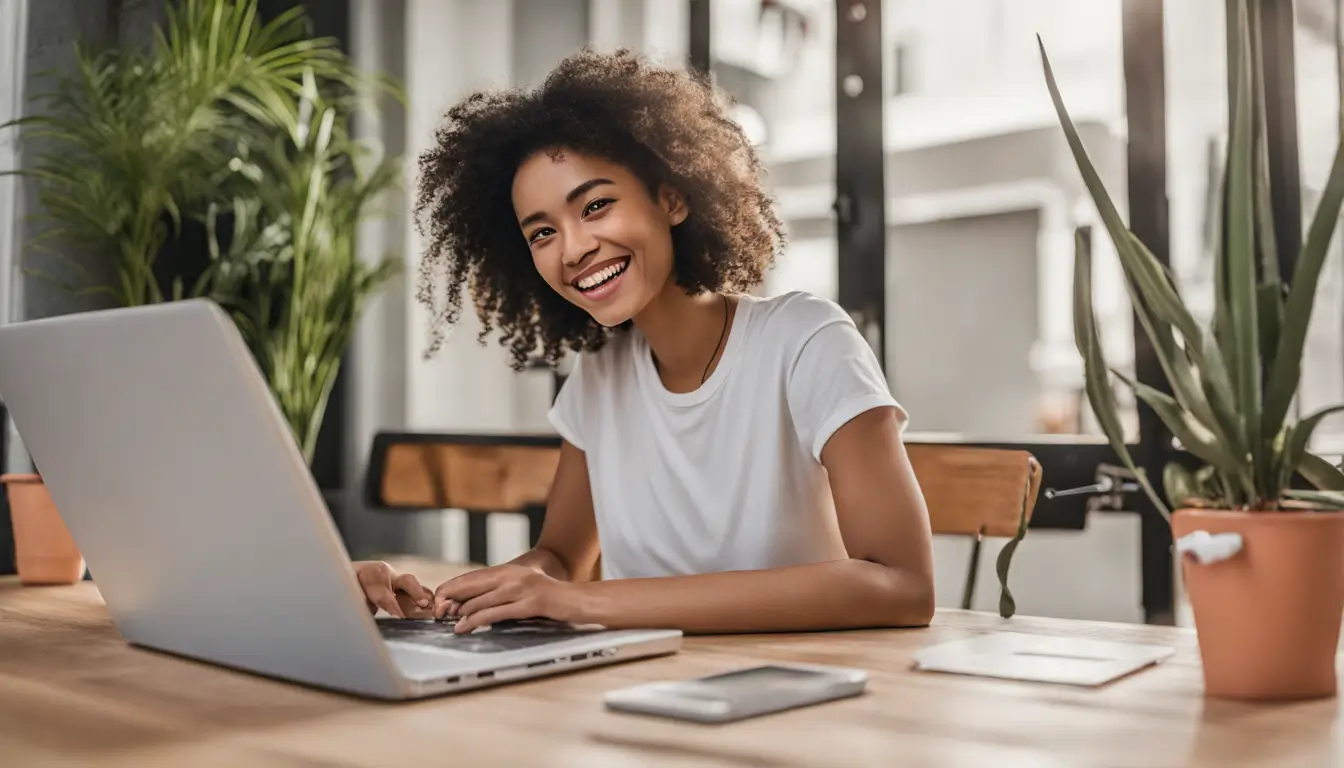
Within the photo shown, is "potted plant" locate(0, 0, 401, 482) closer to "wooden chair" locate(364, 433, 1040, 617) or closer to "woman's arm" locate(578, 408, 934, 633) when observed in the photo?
"wooden chair" locate(364, 433, 1040, 617)

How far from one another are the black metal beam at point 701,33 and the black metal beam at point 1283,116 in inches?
55.8

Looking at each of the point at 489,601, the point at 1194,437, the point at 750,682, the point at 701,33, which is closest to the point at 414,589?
the point at 489,601

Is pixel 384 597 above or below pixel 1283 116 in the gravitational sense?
below

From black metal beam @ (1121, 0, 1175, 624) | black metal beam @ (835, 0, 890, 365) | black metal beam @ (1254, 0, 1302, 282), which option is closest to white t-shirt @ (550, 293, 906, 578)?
black metal beam @ (1121, 0, 1175, 624)

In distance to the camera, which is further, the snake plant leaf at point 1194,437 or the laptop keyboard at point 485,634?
the laptop keyboard at point 485,634

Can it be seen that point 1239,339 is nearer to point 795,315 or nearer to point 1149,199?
point 795,315

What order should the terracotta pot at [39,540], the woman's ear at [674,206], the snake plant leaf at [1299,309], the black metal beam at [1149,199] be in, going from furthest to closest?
the black metal beam at [1149,199] < the woman's ear at [674,206] < the terracotta pot at [39,540] < the snake plant leaf at [1299,309]

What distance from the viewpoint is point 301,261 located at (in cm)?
336

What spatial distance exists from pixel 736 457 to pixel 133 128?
2.08 m

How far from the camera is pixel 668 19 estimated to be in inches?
144

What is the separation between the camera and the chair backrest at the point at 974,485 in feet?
5.07

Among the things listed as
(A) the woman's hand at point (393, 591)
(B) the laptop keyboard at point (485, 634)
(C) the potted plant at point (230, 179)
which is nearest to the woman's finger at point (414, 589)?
(A) the woman's hand at point (393, 591)

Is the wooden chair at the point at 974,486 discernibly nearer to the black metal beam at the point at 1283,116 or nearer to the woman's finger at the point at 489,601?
the woman's finger at the point at 489,601

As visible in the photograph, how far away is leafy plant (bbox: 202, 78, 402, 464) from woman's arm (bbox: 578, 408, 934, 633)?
227 cm
